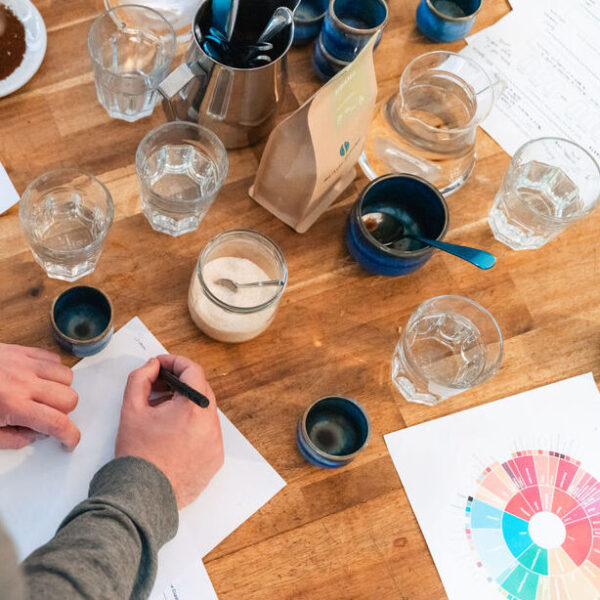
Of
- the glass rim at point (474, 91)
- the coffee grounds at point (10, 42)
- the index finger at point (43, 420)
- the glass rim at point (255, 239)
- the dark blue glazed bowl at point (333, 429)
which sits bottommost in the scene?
the index finger at point (43, 420)

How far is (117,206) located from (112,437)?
0.36m

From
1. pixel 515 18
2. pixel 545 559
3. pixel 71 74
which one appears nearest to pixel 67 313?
pixel 71 74

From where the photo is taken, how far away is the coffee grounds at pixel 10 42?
1.17 metres

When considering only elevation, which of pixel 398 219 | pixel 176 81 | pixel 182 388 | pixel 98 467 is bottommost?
pixel 98 467

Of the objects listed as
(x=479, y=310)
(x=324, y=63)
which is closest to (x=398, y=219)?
(x=479, y=310)

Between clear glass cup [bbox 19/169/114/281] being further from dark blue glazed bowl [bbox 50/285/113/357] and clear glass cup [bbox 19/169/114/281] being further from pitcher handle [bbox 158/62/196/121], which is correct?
pitcher handle [bbox 158/62/196/121]

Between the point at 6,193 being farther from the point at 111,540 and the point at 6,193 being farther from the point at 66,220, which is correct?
the point at 111,540

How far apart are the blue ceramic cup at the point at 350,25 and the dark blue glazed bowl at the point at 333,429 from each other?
570 millimetres

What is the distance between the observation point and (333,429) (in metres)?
1.07

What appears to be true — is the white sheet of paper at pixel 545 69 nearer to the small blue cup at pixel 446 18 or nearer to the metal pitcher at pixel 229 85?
the small blue cup at pixel 446 18

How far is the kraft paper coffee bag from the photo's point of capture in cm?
100

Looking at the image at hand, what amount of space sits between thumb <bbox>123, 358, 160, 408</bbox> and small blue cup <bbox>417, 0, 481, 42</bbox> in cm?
76

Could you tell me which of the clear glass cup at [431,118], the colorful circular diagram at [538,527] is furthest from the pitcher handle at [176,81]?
the colorful circular diagram at [538,527]

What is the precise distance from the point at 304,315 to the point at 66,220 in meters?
0.38
